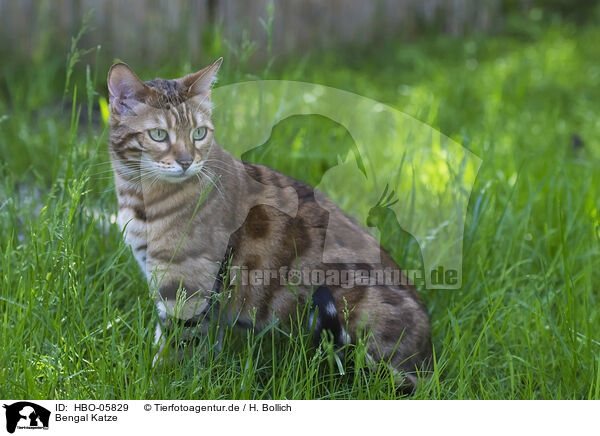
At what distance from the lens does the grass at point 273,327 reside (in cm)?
221

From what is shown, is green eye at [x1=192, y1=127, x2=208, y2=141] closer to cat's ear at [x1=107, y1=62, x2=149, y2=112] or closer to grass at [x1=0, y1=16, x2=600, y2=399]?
cat's ear at [x1=107, y1=62, x2=149, y2=112]

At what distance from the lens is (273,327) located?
2355 millimetres

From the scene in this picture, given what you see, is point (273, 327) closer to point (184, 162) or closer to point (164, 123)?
point (184, 162)

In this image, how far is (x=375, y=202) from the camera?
309cm

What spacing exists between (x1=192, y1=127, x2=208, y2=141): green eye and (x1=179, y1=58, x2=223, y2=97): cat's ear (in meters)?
0.11
